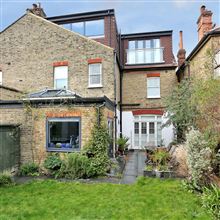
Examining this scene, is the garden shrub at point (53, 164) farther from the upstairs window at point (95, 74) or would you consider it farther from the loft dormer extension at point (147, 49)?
the loft dormer extension at point (147, 49)

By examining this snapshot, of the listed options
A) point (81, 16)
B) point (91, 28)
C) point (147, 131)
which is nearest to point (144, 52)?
point (91, 28)

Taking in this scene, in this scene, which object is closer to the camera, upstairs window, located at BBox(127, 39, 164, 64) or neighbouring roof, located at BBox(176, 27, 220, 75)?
neighbouring roof, located at BBox(176, 27, 220, 75)

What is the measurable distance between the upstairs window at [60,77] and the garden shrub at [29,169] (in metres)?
6.86

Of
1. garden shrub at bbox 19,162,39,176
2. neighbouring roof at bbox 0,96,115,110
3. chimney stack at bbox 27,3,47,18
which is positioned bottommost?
garden shrub at bbox 19,162,39,176

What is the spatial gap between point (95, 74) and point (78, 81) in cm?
129

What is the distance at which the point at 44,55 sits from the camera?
1589cm

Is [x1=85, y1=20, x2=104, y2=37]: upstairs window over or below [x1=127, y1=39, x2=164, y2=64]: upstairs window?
over

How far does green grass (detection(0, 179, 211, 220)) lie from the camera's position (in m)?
5.48

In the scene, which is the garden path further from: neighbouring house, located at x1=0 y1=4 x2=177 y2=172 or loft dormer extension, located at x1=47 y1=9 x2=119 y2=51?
loft dormer extension, located at x1=47 y1=9 x2=119 y2=51

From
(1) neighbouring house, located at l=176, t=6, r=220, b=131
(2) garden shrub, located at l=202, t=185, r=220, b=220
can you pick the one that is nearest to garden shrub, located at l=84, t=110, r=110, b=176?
(1) neighbouring house, located at l=176, t=6, r=220, b=131

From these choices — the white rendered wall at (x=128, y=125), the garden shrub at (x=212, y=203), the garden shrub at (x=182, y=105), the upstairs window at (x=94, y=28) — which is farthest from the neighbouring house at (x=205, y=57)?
the upstairs window at (x=94, y=28)

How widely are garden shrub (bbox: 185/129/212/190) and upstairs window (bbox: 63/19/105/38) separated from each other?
42.1ft

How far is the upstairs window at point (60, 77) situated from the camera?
15625mm

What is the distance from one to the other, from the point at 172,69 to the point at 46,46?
1027 centimetres
